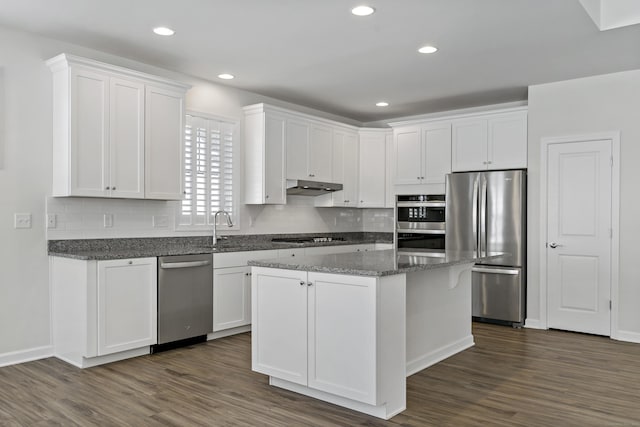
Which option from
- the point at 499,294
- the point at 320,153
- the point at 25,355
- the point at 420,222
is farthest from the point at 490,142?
the point at 25,355

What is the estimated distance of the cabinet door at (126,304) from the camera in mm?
4012

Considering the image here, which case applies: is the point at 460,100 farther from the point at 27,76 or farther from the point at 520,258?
the point at 27,76

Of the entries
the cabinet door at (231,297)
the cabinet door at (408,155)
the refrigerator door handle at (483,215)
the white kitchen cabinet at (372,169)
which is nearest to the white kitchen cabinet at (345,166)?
the white kitchen cabinet at (372,169)

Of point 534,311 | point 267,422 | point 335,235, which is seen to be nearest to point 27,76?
point 267,422

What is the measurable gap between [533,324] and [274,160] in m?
3.39

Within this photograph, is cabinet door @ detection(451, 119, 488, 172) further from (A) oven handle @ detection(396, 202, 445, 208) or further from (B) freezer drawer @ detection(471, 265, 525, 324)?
(B) freezer drawer @ detection(471, 265, 525, 324)

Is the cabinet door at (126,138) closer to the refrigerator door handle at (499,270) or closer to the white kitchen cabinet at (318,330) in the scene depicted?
the white kitchen cabinet at (318,330)

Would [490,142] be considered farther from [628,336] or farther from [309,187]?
[628,336]

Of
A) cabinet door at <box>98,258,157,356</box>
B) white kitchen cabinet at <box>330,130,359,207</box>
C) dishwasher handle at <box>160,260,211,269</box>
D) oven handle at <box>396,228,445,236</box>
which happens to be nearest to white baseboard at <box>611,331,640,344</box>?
oven handle at <box>396,228,445,236</box>

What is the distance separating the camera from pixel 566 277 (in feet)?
17.7

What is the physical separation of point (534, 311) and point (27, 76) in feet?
17.7

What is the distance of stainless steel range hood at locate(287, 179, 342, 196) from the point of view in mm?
6078

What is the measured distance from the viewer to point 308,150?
6.34 meters

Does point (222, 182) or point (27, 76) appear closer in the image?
point (27, 76)
